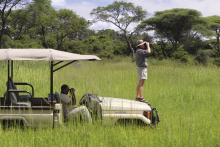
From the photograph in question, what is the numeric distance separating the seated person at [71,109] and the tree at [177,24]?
42414 mm

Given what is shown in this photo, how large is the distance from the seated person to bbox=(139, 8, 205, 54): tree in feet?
139

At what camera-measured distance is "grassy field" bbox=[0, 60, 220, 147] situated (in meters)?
7.10

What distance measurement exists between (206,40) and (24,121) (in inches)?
1761

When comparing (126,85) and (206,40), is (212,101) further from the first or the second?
(206,40)

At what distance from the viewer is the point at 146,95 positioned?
1412cm

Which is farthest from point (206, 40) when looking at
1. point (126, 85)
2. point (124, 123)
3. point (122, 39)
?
point (124, 123)

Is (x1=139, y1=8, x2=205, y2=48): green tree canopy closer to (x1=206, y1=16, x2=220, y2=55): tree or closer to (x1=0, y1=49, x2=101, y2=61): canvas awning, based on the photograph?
(x1=206, y1=16, x2=220, y2=55): tree

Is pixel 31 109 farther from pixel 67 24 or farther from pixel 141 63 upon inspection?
pixel 67 24

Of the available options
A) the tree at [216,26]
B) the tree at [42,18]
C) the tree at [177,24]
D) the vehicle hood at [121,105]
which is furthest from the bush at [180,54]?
the vehicle hood at [121,105]

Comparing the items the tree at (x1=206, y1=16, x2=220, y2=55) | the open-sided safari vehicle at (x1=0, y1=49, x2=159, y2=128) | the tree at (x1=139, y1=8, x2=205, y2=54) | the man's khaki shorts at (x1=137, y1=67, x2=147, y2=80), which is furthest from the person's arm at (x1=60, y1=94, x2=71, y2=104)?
the tree at (x1=206, y1=16, x2=220, y2=55)

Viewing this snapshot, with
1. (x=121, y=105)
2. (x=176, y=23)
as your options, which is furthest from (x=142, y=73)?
(x=176, y=23)

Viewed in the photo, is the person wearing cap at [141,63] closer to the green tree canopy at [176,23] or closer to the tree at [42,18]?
the tree at [42,18]

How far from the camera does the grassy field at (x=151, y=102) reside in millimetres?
7098

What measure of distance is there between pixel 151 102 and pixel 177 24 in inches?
1526
